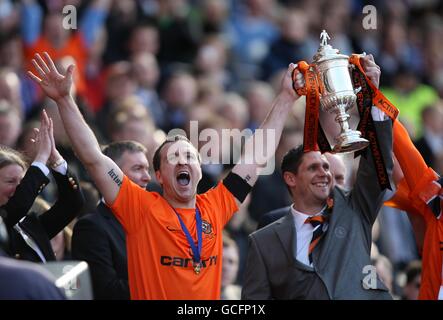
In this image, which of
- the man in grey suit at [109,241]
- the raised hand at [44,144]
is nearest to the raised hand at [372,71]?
the man in grey suit at [109,241]

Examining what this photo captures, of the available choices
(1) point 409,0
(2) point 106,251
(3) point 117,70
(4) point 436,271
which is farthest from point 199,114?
(1) point 409,0

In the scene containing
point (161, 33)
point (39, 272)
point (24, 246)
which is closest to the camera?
point (39, 272)

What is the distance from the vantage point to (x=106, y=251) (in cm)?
684

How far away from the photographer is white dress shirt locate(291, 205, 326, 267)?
6348 mm

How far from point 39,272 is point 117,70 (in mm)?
7034

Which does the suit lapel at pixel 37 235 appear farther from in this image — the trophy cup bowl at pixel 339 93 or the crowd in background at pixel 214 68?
the trophy cup bowl at pixel 339 93

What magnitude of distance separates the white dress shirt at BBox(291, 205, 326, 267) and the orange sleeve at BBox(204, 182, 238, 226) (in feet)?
1.31

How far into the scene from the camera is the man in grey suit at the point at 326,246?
6219 mm

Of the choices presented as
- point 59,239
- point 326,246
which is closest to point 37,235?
point 59,239

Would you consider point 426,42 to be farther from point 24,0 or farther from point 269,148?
point 269,148

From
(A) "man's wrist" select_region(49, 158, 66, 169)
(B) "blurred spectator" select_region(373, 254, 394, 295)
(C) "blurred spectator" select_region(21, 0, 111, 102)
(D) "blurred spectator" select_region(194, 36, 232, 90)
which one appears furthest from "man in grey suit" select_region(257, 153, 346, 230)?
(D) "blurred spectator" select_region(194, 36, 232, 90)

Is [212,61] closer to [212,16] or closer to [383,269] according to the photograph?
[212,16]

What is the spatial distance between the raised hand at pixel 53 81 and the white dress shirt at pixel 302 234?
62.5 inches

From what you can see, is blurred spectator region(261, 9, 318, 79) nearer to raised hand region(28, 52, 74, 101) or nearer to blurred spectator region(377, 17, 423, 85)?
blurred spectator region(377, 17, 423, 85)
